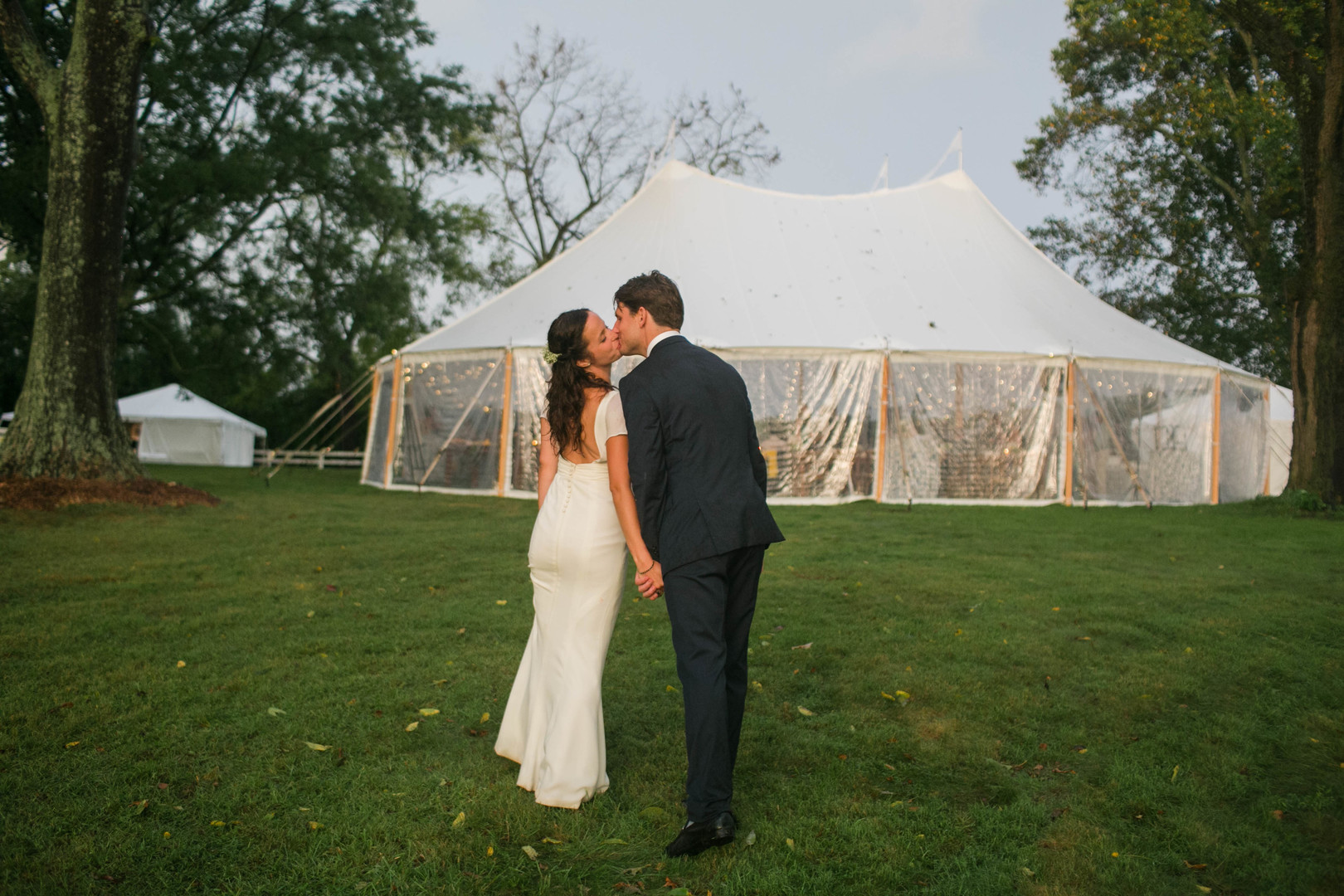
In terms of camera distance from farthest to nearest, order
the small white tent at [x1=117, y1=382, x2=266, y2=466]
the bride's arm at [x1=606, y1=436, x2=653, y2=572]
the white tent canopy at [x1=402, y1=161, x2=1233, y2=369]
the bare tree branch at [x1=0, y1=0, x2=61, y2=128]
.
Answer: the small white tent at [x1=117, y1=382, x2=266, y2=466]
the white tent canopy at [x1=402, y1=161, x2=1233, y2=369]
the bare tree branch at [x1=0, y1=0, x2=61, y2=128]
the bride's arm at [x1=606, y1=436, x2=653, y2=572]

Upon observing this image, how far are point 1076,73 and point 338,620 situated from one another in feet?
58.6

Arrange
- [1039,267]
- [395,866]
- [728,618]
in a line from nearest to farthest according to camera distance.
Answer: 1. [395,866]
2. [728,618]
3. [1039,267]

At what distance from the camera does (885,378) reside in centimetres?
1180

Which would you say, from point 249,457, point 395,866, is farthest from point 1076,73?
point 249,457

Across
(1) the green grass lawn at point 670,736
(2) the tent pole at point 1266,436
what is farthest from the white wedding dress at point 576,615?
(2) the tent pole at point 1266,436

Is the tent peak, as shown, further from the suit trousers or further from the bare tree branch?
the suit trousers

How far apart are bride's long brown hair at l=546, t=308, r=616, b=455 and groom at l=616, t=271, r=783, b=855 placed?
134mm

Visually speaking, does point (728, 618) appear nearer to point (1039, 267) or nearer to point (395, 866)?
point (395, 866)

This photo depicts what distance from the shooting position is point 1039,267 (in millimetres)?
→ 14438

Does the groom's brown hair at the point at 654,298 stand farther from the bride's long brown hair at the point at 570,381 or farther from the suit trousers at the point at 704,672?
the suit trousers at the point at 704,672

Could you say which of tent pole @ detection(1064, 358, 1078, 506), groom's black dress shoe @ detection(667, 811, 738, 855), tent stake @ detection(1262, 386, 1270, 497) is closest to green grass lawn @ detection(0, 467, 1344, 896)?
groom's black dress shoe @ detection(667, 811, 738, 855)

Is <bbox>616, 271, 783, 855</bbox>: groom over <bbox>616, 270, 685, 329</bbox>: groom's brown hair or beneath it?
beneath

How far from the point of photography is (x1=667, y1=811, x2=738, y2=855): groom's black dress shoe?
2.22 metres

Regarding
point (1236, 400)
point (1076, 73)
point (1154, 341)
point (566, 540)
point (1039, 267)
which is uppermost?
point (1076, 73)
